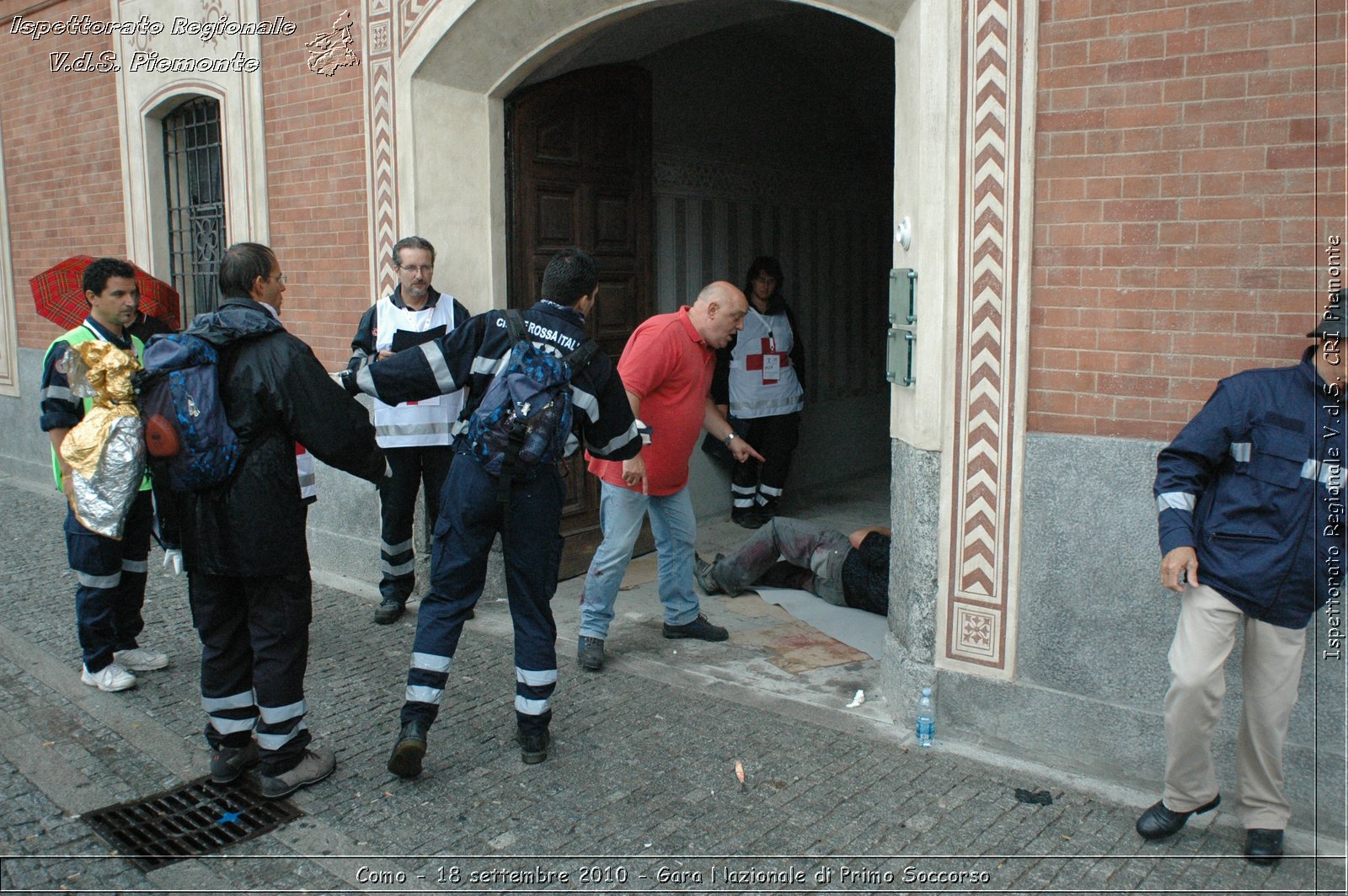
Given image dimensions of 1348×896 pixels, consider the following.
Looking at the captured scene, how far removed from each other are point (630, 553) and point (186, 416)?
2.19m

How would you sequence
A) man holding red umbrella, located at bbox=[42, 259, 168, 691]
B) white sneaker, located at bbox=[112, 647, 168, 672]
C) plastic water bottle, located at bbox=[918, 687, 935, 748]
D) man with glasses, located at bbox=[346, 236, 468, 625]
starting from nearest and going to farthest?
plastic water bottle, located at bbox=[918, 687, 935, 748] < man holding red umbrella, located at bbox=[42, 259, 168, 691] < white sneaker, located at bbox=[112, 647, 168, 672] < man with glasses, located at bbox=[346, 236, 468, 625]

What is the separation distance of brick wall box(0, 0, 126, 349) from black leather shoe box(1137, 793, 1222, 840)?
7990 mm

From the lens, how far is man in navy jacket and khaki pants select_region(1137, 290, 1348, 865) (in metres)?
3.25

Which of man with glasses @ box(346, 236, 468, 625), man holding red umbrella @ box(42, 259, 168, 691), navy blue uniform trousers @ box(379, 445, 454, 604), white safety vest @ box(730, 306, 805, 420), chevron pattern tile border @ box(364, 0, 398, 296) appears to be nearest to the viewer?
man holding red umbrella @ box(42, 259, 168, 691)

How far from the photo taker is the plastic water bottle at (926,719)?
430 cm

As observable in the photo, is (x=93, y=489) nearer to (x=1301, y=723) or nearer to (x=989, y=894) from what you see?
(x=989, y=894)

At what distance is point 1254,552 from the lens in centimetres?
330

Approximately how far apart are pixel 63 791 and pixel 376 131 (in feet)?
12.5

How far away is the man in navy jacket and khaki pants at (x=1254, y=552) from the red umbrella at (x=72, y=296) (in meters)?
4.40

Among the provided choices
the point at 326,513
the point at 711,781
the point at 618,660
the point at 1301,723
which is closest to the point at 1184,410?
the point at 1301,723

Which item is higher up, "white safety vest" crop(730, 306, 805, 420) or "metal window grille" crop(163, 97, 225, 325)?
"metal window grille" crop(163, 97, 225, 325)

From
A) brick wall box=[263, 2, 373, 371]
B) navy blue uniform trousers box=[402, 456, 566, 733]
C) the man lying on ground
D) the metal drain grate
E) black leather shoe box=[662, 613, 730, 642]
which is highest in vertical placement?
brick wall box=[263, 2, 373, 371]

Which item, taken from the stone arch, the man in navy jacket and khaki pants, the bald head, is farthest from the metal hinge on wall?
the man in navy jacket and khaki pants

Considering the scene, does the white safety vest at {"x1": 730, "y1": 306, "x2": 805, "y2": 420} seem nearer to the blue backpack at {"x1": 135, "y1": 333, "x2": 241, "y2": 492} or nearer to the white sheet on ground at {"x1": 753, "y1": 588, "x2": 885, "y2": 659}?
the white sheet on ground at {"x1": 753, "y1": 588, "x2": 885, "y2": 659}
